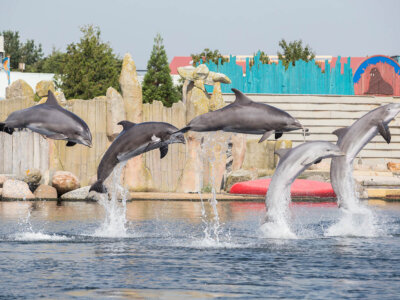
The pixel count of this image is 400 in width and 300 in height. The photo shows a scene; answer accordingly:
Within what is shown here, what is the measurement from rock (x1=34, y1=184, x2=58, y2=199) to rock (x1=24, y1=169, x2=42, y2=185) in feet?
1.16

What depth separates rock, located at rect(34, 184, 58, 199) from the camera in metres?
25.3

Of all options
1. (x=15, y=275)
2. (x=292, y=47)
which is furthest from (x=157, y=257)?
(x=292, y=47)

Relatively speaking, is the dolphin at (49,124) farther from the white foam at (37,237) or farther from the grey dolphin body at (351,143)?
the grey dolphin body at (351,143)

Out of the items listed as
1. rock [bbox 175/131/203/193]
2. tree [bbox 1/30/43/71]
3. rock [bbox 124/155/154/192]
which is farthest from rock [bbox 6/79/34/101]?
tree [bbox 1/30/43/71]

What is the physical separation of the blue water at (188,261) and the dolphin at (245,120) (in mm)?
1964

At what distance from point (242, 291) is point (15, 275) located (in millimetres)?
3149

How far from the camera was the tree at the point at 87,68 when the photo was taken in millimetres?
46250

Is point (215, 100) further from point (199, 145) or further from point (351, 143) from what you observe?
point (351, 143)

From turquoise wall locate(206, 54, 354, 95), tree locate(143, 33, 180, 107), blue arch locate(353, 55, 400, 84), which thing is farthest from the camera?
tree locate(143, 33, 180, 107)

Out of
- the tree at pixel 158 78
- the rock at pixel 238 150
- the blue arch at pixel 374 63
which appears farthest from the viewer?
the tree at pixel 158 78

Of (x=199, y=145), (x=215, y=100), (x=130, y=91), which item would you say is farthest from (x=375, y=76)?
(x=130, y=91)

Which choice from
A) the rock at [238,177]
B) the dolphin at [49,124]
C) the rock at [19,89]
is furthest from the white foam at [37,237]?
the rock at [19,89]

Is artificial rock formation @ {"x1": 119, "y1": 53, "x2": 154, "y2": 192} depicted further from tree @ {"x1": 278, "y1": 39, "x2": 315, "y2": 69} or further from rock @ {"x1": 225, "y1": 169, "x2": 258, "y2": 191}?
tree @ {"x1": 278, "y1": 39, "x2": 315, "y2": 69}

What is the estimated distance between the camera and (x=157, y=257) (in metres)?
12.6
